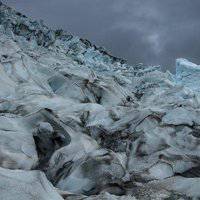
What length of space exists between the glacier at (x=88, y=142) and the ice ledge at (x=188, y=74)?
11.9 metres

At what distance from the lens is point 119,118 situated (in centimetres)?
2348

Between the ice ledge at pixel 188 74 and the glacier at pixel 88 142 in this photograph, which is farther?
the ice ledge at pixel 188 74

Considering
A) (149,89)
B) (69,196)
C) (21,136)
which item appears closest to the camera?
(69,196)

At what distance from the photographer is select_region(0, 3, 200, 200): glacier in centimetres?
1416

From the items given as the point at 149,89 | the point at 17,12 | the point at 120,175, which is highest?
the point at 17,12

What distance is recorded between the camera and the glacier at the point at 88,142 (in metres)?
14.2

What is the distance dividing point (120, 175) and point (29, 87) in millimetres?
15779

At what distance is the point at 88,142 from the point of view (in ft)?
65.5

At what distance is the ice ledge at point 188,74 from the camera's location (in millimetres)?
46250

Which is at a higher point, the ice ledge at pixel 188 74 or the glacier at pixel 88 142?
the ice ledge at pixel 188 74

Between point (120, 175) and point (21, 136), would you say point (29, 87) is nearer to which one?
point (21, 136)

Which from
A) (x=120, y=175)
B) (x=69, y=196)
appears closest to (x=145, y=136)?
(x=120, y=175)

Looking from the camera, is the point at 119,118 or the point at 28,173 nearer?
the point at 28,173

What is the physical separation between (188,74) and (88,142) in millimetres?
28786
